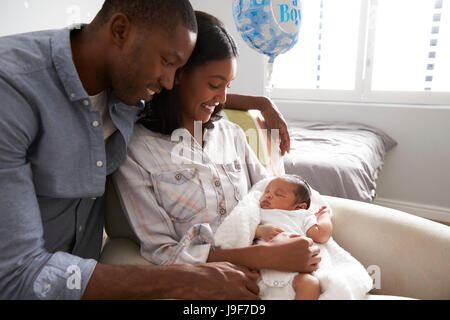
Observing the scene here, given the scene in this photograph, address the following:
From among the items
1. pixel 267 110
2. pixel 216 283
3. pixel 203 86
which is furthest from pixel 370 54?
pixel 216 283

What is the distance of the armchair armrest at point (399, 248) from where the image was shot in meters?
1.01

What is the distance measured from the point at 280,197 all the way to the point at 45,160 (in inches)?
26.5

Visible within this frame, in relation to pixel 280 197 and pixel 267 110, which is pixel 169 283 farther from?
pixel 267 110

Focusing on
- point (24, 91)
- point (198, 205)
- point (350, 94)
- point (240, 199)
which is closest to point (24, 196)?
point (24, 91)

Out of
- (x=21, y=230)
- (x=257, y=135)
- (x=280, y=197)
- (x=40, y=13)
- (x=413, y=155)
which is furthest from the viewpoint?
(x=413, y=155)

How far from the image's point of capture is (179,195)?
1038 mm

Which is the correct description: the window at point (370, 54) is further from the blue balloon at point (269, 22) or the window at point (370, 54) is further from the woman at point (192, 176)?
the woman at point (192, 176)

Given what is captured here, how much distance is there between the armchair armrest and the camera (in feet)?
3.30

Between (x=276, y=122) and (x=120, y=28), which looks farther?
(x=276, y=122)

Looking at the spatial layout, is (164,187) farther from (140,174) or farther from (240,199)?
(240,199)

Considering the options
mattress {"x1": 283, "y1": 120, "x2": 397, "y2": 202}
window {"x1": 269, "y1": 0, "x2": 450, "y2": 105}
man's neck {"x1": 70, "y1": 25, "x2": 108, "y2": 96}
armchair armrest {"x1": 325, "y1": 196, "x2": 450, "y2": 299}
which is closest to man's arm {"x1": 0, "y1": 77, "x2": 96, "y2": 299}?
man's neck {"x1": 70, "y1": 25, "x2": 108, "y2": 96}

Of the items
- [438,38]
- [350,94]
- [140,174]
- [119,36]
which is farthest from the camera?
[350,94]

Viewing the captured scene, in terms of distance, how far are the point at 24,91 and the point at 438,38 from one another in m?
3.06

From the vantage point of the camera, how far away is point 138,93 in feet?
3.11
